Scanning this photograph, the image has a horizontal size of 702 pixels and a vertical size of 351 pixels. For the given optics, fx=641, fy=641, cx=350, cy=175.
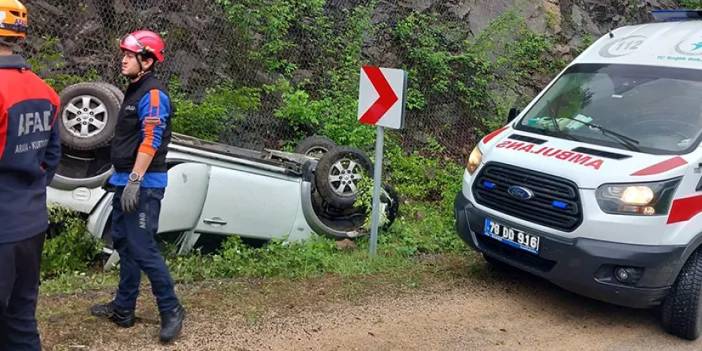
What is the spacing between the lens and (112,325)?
4.48 metres

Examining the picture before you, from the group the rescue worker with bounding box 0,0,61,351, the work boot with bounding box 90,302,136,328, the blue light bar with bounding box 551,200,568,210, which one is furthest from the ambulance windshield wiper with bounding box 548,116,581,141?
the rescue worker with bounding box 0,0,61,351

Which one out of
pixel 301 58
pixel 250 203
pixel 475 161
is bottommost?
pixel 250 203

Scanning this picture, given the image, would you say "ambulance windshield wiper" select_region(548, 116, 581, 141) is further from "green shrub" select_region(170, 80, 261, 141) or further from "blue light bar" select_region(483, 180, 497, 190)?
"green shrub" select_region(170, 80, 261, 141)

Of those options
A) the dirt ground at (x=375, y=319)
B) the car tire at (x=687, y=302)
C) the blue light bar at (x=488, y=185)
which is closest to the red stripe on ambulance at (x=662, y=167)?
the car tire at (x=687, y=302)

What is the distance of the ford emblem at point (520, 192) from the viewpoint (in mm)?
5184

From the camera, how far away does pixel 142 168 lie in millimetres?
4121

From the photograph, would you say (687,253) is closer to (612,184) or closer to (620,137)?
(612,184)

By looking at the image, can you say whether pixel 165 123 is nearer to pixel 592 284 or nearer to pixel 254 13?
pixel 592 284

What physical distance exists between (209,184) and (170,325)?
70.2 inches

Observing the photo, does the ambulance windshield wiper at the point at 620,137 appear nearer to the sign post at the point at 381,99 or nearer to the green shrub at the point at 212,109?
the sign post at the point at 381,99

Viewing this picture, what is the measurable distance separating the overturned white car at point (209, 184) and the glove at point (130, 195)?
1.46 m

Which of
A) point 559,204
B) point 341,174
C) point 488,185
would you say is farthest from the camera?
point 341,174

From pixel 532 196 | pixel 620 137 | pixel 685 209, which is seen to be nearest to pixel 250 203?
pixel 532 196

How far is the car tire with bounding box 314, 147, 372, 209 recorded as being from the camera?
6.59m
